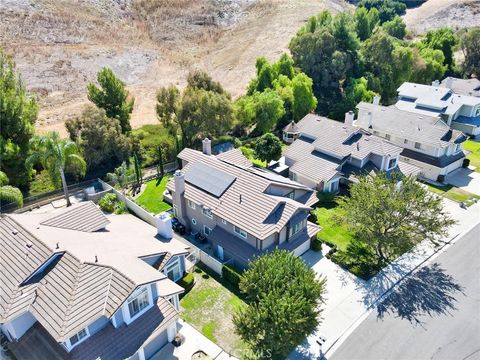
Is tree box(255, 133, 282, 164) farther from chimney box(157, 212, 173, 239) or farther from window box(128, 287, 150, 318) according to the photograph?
window box(128, 287, 150, 318)

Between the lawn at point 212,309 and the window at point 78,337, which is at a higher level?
the window at point 78,337

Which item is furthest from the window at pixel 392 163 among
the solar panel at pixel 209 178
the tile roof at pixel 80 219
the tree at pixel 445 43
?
the tree at pixel 445 43

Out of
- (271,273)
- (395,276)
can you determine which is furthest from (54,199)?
(395,276)

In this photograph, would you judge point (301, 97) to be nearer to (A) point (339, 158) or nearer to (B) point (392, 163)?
(A) point (339, 158)

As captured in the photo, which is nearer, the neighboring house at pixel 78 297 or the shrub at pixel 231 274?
the neighboring house at pixel 78 297

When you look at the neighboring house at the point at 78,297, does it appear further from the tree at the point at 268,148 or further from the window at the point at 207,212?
the tree at the point at 268,148

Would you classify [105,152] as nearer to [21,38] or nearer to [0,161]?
[0,161]

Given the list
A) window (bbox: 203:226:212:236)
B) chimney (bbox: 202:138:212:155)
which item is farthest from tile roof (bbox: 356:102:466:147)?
window (bbox: 203:226:212:236)
